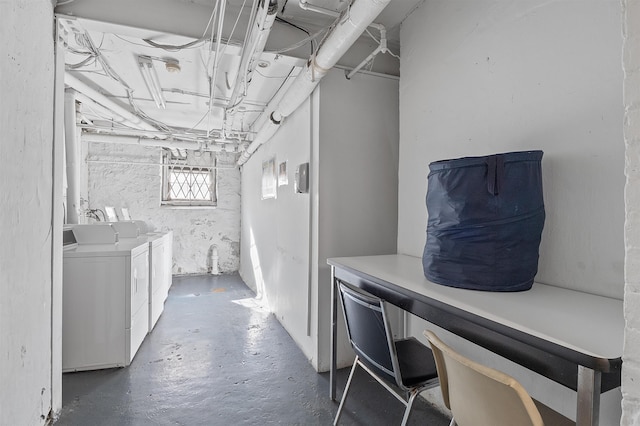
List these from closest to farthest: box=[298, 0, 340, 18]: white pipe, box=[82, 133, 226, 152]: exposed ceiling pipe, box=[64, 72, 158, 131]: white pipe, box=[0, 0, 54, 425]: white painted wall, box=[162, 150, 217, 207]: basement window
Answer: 1. box=[0, 0, 54, 425]: white painted wall
2. box=[298, 0, 340, 18]: white pipe
3. box=[64, 72, 158, 131]: white pipe
4. box=[82, 133, 226, 152]: exposed ceiling pipe
5. box=[162, 150, 217, 207]: basement window

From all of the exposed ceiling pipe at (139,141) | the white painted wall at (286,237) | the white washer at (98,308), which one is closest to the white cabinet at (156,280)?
the white washer at (98,308)

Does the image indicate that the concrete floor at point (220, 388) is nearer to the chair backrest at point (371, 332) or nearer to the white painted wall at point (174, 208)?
the chair backrest at point (371, 332)

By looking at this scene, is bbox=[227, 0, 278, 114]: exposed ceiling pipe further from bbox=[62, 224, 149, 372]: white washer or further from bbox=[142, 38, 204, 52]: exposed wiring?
bbox=[62, 224, 149, 372]: white washer

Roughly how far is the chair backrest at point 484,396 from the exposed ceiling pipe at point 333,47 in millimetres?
1492

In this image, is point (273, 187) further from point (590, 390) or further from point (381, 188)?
point (590, 390)

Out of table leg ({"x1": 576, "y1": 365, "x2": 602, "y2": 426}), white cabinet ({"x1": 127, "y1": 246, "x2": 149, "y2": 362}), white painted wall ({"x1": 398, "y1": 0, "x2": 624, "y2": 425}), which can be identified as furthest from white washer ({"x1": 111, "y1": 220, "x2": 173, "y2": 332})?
table leg ({"x1": 576, "y1": 365, "x2": 602, "y2": 426})

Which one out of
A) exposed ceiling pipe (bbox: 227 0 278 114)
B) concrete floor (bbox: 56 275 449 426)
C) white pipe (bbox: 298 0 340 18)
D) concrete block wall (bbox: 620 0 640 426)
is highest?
white pipe (bbox: 298 0 340 18)

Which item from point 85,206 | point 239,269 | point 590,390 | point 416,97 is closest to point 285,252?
point 416,97

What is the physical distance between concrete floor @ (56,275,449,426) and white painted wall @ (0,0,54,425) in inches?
15.5

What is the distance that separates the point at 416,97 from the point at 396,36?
713 millimetres

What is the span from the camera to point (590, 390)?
0.74 metres

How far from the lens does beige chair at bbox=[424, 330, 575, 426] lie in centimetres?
82

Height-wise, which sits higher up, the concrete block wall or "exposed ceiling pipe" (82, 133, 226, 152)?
"exposed ceiling pipe" (82, 133, 226, 152)

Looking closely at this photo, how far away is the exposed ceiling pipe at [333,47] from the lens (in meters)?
1.54
